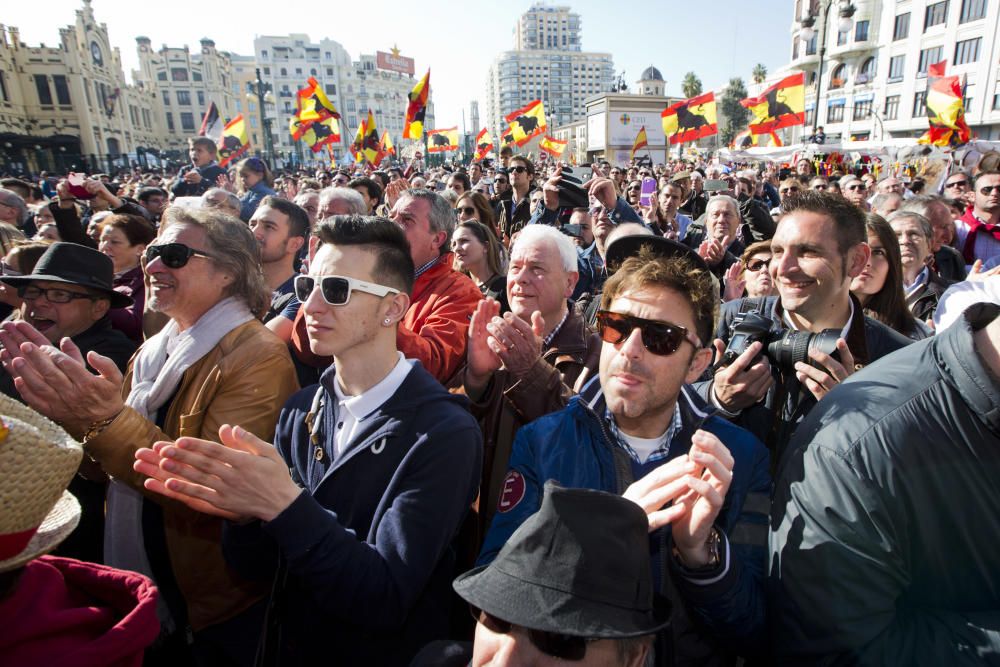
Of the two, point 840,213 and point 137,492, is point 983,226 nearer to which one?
point 840,213

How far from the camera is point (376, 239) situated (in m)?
2.31

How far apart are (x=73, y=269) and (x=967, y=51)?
55874 mm

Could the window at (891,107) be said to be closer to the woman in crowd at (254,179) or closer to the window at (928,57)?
the window at (928,57)

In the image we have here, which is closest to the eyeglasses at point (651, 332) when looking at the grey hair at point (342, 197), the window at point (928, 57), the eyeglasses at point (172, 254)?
the eyeglasses at point (172, 254)

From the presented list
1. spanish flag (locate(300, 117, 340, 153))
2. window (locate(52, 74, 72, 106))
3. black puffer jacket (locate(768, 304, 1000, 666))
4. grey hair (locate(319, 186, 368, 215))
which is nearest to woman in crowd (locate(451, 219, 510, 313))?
grey hair (locate(319, 186, 368, 215))

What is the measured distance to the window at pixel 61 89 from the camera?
1943 inches

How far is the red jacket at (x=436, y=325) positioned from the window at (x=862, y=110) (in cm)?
5807

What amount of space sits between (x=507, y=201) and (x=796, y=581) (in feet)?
→ 27.1

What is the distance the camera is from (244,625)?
2.49 m

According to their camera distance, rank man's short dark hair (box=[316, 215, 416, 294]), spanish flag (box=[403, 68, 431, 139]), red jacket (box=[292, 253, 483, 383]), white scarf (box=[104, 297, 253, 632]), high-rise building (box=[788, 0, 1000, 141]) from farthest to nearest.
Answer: high-rise building (box=[788, 0, 1000, 141]) → spanish flag (box=[403, 68, 431, 139]) → red jacket (box=[292, 253, 483, 383]) → white scarf (box=[104, 297, 253, 632]) → man's short dark hair (box=[316, 215, 416, 294])

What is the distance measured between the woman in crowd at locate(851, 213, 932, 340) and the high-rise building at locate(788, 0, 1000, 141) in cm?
3707

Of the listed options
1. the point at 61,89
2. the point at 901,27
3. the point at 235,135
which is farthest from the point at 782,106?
the point at 61,89

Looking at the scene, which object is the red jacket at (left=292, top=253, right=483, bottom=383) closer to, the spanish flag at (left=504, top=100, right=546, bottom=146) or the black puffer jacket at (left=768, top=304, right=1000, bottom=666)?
the black puffer jacket at (left=768, top=304, right=1000, bottom=666)

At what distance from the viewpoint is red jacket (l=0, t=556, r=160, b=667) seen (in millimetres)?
1245
